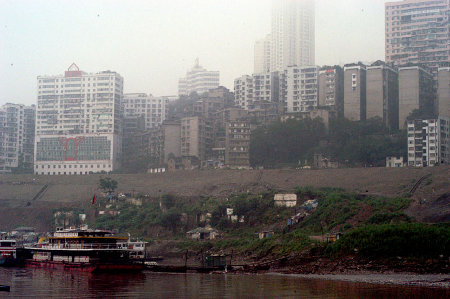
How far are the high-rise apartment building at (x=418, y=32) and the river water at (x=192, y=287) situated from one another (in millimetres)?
81473

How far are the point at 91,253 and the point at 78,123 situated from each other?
231 ft

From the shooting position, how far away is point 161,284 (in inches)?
1403

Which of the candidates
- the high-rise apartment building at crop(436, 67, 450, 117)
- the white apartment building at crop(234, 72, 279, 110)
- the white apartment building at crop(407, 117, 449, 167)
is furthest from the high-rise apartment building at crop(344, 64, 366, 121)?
the white apartment building at crop(234, 72, 279, 110)

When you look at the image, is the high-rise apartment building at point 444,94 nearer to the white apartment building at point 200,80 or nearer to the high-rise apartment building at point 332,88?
the high-rise apartment building at point 332,88

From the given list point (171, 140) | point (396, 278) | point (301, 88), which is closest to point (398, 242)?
point (396, 278)

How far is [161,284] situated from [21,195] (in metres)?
59.3

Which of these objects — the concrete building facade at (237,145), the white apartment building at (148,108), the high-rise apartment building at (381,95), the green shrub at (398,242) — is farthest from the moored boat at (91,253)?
the white apartment building at (148,108)

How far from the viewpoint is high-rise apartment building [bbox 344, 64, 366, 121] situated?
95.4 metres

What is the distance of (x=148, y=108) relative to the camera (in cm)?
12631

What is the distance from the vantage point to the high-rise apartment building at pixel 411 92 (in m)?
92.2

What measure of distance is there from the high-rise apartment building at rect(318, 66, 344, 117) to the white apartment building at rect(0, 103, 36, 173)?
53.4 m

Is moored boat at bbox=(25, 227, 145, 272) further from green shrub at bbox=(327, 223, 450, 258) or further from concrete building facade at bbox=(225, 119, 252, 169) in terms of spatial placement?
concrete building facade at bbox=(225, 119, 252, 169)

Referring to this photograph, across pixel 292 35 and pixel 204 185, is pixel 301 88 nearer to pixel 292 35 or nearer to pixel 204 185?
pixel 204 185

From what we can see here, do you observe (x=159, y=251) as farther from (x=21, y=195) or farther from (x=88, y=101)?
(x=88, y=101)
